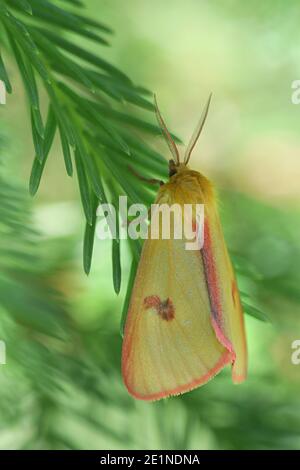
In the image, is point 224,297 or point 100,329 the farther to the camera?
point 100,329

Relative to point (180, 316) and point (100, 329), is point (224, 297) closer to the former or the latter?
point (180, 316)

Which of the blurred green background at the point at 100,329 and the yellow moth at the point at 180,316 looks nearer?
the yellow moth at the point at 180,316

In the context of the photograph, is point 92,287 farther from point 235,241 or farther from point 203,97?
point 203,97

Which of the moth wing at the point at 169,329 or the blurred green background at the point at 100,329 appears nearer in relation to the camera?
the moth wing at the point at 169,329

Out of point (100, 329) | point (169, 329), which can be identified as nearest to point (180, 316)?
point (169, 329)

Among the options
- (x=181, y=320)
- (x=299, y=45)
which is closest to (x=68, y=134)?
(x=181, y=320)

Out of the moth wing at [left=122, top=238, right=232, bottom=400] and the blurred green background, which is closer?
the moth wing at [left=122, top=238, right=232, bottom=400]
